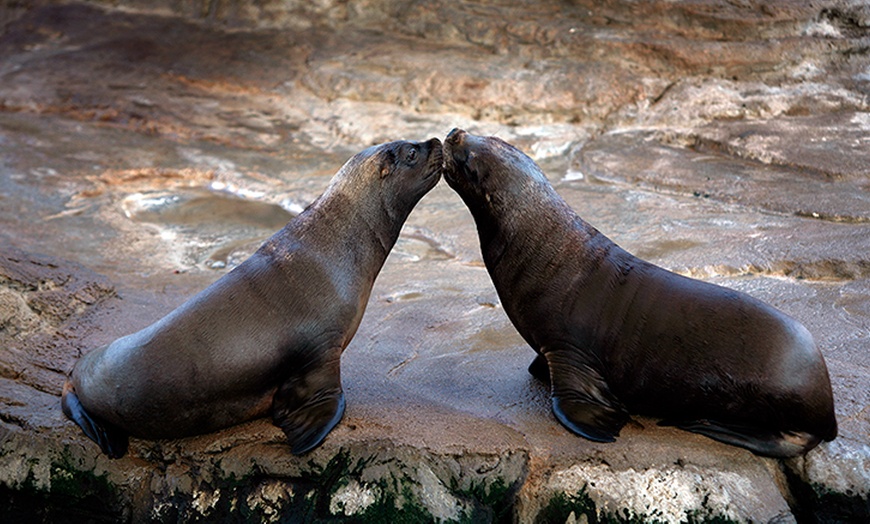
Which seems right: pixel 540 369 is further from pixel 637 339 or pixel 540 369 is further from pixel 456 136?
pixel 456 136

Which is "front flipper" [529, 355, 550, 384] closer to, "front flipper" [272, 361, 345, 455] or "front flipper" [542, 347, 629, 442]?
"front flipper" [542, 347, 629, 442]

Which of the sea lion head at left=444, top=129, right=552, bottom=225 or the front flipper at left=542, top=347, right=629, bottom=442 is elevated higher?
the sea lion head at left=444, top=129, right=552, bottom=225

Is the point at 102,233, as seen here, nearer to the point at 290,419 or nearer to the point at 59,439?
the point at 59,439

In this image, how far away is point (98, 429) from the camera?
4492mm

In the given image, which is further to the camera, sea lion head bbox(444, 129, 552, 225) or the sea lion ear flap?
the sea lion ear flap

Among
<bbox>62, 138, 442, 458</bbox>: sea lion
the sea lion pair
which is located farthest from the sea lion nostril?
<bbox>62, 138, 442, 458</bbox>: sea lion

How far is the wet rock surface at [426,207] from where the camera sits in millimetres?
4125

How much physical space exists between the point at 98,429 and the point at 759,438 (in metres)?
3.12

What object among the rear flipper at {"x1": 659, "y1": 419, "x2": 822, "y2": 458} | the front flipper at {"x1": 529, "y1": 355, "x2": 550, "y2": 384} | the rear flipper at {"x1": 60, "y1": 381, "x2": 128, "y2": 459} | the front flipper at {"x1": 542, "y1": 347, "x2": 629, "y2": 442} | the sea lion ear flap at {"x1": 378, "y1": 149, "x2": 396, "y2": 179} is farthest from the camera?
the sea lion ear flap at {"x1": 378, "y1": 149, "x2": 396, "y2": 179}

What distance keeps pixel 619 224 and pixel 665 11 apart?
438 centimetres

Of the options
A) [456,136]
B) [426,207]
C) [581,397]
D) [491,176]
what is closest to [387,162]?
[456,136]

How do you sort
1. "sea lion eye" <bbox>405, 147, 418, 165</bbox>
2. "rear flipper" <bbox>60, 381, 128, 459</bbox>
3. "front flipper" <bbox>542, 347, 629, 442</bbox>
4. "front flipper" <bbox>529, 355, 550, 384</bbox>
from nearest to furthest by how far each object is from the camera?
"front flipper" <bbox>542, 347, 629, 442</bbox>
"rear flipper" <bbox>60, 381, 128, 459</bbox>
"front flipper" <bbox>529, 355, 550, 384</bbox>
"sea lion eye" <bbox>405, 147, 418, 165</bbox>

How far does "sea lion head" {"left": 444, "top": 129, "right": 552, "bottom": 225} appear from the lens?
194 inches

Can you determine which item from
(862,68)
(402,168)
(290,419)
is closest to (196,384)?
(290,419)
